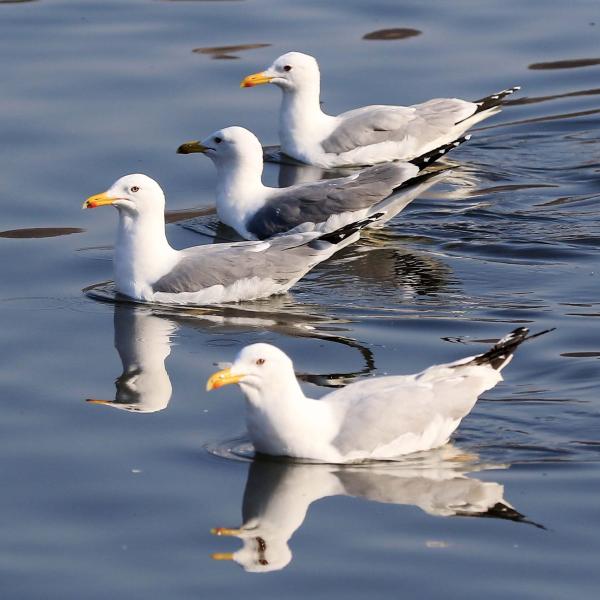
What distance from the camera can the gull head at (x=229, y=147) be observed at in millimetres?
13656

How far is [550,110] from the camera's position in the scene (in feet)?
54.0

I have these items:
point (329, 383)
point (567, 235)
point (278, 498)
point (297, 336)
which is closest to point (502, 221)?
point (567, 235)

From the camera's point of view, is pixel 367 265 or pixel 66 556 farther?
pixel 367 265

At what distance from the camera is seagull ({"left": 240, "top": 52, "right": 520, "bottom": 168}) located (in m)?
15.3

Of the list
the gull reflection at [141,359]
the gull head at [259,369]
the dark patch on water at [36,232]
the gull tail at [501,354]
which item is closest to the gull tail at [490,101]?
the dark patch on water at [36,232]

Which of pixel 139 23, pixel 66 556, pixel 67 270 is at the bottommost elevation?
pixel 66 556

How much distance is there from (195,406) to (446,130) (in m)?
6.32

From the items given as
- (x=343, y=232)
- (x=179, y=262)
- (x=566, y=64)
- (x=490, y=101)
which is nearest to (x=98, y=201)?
(x=179, y=262)

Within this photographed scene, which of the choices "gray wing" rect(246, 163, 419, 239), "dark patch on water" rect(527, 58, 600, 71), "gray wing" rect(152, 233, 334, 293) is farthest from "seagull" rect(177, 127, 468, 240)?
"dark patch on water" rect(527, 58, 600, 71)

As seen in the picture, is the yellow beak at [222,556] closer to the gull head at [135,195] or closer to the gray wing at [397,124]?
the gull head at [135,195]

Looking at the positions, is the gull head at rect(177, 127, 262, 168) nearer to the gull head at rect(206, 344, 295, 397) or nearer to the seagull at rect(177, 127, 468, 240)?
the seagull at rect(177, 127, 468, 240)

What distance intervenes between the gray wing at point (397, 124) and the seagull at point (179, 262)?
3309 mm

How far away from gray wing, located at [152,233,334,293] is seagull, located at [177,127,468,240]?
36.2 inches

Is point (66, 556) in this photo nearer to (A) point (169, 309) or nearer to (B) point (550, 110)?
(A) point (169, 309)
